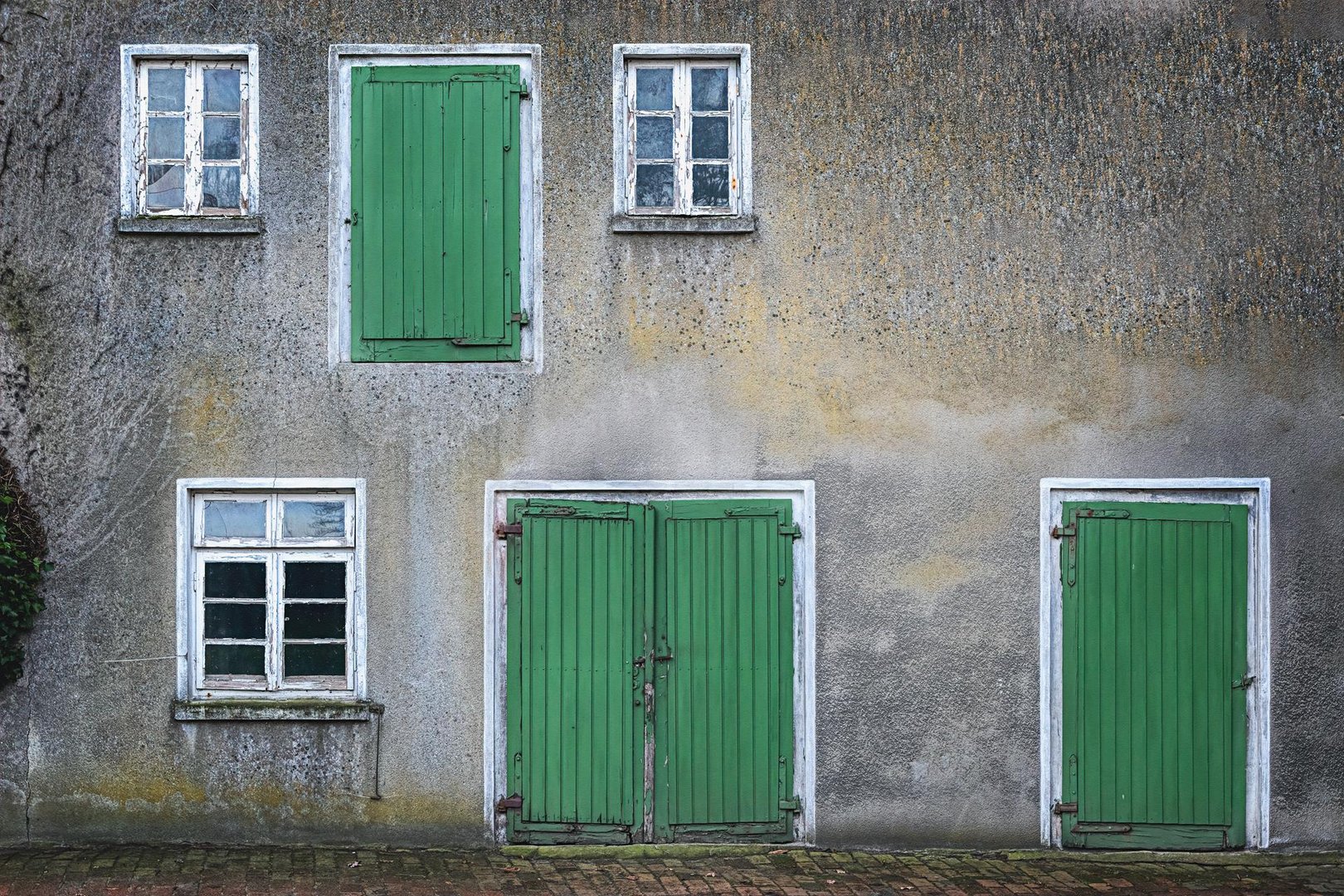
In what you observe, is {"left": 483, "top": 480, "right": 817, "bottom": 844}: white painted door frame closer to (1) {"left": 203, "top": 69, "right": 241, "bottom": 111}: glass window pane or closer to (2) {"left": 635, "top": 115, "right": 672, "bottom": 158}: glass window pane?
(2) {"left": 635, "top": 115, "right": 672, "bottom": 158}: glass window pane

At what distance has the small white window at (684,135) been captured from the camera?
7922 mm

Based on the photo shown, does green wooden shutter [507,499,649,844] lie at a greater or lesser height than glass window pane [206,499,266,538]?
lesser

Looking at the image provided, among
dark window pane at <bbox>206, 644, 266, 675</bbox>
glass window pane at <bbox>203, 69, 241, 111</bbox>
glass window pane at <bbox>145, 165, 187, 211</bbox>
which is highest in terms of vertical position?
glass window pane at <bbox>203, 69, 241, 111</bbox>

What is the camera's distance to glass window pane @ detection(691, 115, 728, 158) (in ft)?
26.1

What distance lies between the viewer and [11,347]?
7770 millimetres

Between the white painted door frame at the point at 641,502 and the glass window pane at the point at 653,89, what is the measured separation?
7.16 ft

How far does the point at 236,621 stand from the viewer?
7871 mm

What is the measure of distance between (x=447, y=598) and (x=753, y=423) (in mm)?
2022

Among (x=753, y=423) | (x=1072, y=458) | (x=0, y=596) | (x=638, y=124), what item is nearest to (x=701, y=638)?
(x=753, y=423)

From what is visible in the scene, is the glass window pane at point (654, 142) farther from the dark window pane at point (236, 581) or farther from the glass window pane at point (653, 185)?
the dark window pane at point (236, 581)

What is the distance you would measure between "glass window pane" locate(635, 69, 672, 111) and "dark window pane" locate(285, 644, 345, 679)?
11.8 ft

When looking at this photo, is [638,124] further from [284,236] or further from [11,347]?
[11,347]

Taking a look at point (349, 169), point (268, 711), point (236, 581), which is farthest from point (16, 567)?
point (349, 169)

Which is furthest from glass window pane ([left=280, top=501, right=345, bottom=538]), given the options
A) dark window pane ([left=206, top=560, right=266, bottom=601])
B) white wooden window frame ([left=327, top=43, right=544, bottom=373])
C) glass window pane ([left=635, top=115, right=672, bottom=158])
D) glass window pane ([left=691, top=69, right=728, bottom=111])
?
glass window pane ([left=691, top=69, right=728, bottom=111])
